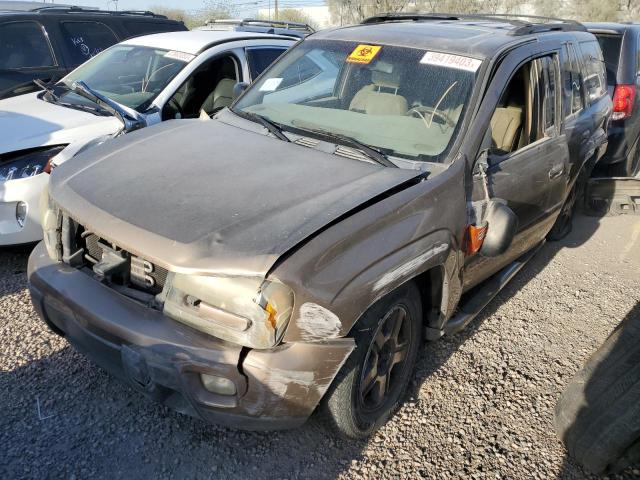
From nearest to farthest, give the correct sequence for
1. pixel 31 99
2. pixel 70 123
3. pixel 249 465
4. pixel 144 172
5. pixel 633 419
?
pixel 633 419 < pixel 249 465 < pixel 144 172 < pixel 70 123 < pixel 31 99

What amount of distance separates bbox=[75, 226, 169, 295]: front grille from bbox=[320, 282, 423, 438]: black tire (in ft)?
2.89

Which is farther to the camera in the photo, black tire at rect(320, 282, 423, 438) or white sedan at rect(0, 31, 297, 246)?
white sedan at rect(0, 31, 297, 246)

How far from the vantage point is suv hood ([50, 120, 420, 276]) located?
6.66 feet

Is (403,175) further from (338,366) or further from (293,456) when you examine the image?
(293,456)

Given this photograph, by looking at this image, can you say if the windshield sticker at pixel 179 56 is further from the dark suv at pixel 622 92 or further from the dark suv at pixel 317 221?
the dark suv at pixel 622 92

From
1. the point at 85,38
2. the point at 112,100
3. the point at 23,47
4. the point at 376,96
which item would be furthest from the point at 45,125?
the point at 85,38

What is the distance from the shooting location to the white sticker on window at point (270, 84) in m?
3.64

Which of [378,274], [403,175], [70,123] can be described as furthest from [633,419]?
[70,123]

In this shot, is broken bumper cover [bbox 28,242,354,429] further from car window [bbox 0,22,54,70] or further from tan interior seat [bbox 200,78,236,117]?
car window [bbox 0,22,54,70]

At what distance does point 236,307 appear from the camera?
2.00 m

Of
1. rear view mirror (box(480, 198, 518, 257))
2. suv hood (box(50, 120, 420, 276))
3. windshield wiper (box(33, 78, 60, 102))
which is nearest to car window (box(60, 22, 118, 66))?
windshield wiper (box(33, 78, 60, 102))

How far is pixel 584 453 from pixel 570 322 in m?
1.47

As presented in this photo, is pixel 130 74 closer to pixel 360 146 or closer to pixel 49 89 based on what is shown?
pixel 49 89

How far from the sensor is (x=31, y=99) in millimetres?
4973
